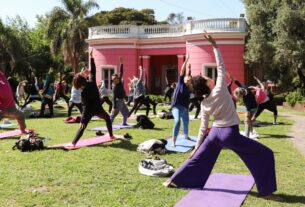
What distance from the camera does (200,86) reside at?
5.45 meters

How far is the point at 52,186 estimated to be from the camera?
605 cm

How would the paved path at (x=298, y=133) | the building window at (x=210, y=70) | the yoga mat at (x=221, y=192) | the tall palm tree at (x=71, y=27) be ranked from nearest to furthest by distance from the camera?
the yoga mat at (x=221, y=192), the paved path at (x=298, y=133), the building window at (x=210, y=70), the tall palm tree at (x=71, y=27)

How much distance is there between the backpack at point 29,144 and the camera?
8.80m

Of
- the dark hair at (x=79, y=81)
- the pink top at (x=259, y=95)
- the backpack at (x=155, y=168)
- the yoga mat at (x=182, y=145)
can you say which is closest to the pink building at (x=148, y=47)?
the pink top at (x=259, y=95)

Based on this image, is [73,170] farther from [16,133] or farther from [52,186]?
[16,133]

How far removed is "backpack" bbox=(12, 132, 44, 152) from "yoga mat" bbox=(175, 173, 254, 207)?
4.08m

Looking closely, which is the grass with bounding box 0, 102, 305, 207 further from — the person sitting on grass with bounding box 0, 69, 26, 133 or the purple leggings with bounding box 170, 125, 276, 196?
the person sitting on grass with bounding box 0, 69, 26, 133

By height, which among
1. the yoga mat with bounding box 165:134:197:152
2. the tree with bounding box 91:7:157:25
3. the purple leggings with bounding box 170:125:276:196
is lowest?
the yoga mat with bounding box 165:134:197:152

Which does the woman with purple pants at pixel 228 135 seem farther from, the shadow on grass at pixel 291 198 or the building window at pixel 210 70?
the building window at pixel 210 70

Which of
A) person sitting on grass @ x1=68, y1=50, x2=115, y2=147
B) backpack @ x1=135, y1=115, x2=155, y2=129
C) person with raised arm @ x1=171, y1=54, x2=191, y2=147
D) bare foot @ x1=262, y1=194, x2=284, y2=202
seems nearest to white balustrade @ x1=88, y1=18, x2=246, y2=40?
backpack @ x1=135, y1=115, x2=155, y2=129

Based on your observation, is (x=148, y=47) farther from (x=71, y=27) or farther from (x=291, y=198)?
(x=291, y=198)

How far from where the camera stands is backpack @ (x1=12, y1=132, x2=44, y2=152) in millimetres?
8805

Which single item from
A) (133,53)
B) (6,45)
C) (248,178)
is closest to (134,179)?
(248,178)

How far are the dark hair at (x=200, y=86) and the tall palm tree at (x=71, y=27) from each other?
29.8 m
